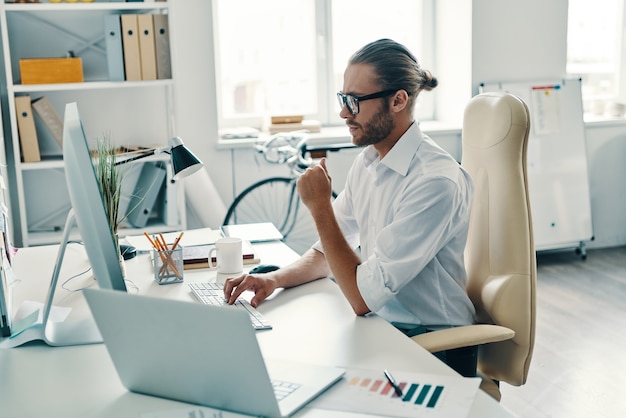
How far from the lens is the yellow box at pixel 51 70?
139 inches

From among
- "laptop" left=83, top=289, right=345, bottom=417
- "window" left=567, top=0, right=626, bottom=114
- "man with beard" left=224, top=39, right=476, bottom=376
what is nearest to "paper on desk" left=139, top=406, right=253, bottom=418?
"laptop" left=83, top=289, right=345, bottom=417

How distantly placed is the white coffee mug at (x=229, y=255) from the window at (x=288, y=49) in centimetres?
260

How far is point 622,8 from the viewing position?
16.8 ft

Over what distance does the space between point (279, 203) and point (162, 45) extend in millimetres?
1207

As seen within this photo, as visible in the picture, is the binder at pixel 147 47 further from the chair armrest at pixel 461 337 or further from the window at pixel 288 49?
the chair armrest at pixel 461 337

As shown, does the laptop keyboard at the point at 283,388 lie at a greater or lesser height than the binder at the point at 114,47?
lesser

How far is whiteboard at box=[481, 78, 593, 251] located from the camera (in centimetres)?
462

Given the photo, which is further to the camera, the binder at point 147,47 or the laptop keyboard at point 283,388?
the binder at point 147,47

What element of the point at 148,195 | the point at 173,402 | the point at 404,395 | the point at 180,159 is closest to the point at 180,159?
the point at 180,159

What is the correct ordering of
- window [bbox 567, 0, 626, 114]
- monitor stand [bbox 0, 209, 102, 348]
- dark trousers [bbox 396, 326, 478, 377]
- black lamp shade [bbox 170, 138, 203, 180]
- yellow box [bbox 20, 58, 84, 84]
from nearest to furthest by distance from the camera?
1. monitor stand [bbox 0, 209, 102, 348]
2. dark trousers [bbox 396, 326, 478, 377]
3. black lamp shade [bbox 170, 138, 203, 180]
4. yellow box [bbox 20, 58, 84, 84]
5. window [bbox 567, 0, 626, 114]

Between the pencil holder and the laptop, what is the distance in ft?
2.25

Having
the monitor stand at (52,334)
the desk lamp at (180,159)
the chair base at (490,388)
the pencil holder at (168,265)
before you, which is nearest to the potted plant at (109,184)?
the pencil holder at (168,265)

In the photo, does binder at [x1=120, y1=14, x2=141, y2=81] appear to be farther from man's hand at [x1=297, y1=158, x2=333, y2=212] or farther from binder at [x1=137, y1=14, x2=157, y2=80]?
man's hand at [x1=297, y1=158, x2=333, y2=212]

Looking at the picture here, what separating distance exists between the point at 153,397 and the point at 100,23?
3006 millimetres
